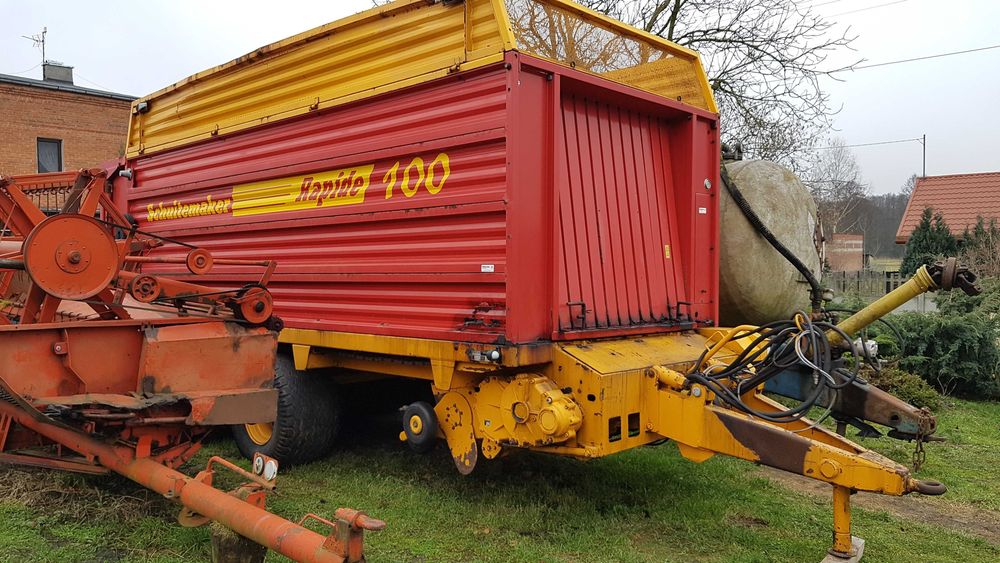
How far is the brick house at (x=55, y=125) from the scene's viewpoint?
20172 mm

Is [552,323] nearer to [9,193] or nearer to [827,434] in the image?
[827,434]

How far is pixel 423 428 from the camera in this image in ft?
14.1

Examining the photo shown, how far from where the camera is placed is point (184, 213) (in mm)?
6418

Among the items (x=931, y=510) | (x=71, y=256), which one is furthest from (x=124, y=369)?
(x=931, y=510)

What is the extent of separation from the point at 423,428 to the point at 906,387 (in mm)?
5571

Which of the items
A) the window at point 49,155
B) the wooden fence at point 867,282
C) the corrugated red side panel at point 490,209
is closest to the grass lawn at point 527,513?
the corrugated red side panel at point 490,209

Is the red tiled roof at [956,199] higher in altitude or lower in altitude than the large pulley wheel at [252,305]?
higher

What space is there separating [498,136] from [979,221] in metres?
16.6

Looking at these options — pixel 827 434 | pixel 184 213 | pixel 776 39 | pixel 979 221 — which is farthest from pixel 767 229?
pixel 979 221

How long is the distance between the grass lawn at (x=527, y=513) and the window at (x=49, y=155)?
1947 centimetres

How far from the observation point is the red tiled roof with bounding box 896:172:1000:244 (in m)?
20.0

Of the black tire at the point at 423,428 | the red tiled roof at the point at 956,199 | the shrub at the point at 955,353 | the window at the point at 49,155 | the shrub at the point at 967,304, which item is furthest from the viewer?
the window at the point at 49,155

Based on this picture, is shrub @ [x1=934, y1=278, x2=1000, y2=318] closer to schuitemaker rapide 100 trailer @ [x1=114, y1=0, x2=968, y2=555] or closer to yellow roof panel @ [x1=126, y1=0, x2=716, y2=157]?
schuitemaker rapide 100 trailer @ [x1=114, y1=0, x2=968, y2=555]

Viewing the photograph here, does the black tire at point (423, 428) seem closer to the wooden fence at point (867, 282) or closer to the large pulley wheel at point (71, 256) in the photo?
the large pulley wheel at point (71, 256)
